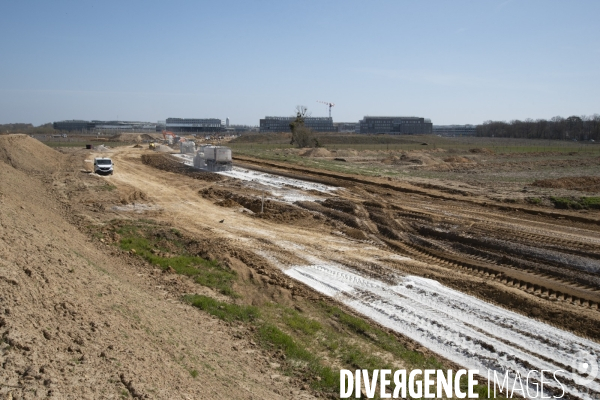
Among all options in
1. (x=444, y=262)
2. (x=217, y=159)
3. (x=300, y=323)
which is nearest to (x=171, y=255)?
(x=300, y=323)

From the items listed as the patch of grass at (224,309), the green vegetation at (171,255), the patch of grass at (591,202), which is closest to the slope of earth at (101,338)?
the patch of grass at (224,309)

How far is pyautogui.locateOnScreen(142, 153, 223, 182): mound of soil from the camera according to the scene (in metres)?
38.4

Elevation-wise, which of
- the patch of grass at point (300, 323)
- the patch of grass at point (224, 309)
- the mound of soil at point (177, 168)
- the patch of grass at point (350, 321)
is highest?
the mound of soil at point (177, 168)

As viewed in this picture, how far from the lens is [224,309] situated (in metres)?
11.6

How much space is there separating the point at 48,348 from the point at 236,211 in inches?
730

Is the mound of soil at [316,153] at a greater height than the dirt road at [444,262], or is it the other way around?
the mound of soil at [316,153]

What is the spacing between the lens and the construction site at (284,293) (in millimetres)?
7480

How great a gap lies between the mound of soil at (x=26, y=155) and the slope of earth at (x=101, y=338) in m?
31.1

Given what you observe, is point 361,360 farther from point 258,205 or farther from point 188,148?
point 188,148

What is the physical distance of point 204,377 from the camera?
7750 millimetres

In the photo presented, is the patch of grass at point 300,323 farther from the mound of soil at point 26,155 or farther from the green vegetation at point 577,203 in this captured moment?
the mound of soil at point 26,155

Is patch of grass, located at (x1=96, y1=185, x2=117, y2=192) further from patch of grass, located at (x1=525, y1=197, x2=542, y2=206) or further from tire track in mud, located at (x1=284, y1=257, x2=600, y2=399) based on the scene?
patch of grass, located at (x1=525, y1=197, x2=542, y2=206)

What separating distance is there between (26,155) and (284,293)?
38623 mm

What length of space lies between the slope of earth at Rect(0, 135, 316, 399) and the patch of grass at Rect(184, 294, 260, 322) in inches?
12.0
